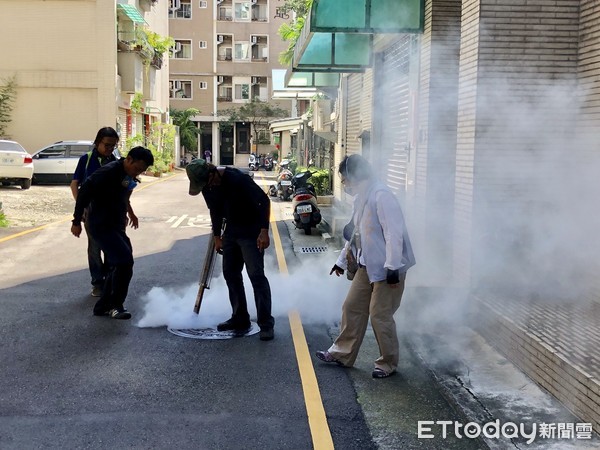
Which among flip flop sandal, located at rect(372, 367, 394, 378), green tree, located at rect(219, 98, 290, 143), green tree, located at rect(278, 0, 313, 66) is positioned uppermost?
green tree, located at rect(278, 0, 313, 66)

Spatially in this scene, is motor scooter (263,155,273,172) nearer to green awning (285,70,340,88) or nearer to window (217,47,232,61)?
window (217,47,232,61)

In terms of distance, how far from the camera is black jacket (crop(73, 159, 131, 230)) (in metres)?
6.60


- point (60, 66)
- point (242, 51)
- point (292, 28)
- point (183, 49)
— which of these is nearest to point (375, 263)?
point (292, 28)

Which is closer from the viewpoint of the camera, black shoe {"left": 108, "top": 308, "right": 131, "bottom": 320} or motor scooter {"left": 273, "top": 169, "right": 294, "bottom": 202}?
black shoe {"left": 108, "top": 308, "right": 131, "bottom": 320}

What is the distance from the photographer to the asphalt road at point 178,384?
4.16 m

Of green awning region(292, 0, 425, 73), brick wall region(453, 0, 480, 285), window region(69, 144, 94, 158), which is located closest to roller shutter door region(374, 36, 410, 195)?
green awning region(292, 0, 425, 73)

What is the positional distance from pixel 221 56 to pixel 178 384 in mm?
50933

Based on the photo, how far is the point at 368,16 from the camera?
9.57m

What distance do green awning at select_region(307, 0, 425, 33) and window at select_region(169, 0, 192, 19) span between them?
45.6 m

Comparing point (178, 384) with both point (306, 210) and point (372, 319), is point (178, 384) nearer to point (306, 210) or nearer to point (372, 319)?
point (372, 319)

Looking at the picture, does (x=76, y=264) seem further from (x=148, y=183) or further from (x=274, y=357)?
(x=148, y=183)

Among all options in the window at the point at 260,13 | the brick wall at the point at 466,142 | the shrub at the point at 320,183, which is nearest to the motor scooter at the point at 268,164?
the window at the point at 260,13

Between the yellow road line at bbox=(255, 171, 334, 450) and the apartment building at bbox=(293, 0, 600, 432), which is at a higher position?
the apartment building at bbox=(293, 0, 600, 432)

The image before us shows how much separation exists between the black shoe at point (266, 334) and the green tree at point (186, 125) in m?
45.6
